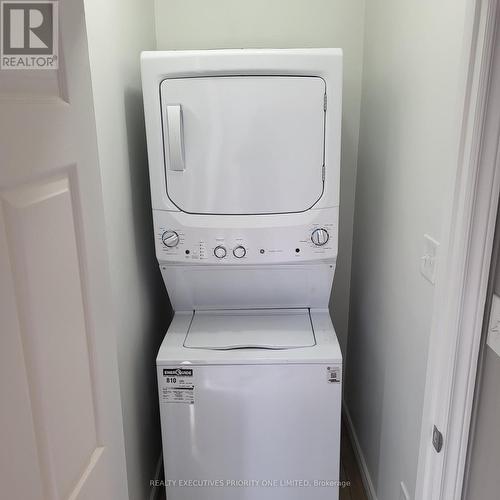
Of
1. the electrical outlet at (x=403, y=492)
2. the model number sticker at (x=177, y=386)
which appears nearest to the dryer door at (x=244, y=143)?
the model number sticker at (x=177, y=386)

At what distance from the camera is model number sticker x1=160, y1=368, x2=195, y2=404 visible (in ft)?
5.15

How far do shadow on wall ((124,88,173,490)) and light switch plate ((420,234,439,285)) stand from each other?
39.2 inches

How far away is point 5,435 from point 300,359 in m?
1.06

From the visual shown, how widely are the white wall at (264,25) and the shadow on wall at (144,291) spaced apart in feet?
1.43

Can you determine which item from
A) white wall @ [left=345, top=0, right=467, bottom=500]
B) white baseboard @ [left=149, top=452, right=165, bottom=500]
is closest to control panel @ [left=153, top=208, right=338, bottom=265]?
white wall @ [left=345, top=0, right=467, bottom=500]

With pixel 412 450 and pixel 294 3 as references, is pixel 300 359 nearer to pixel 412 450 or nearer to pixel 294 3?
pixel 412 450

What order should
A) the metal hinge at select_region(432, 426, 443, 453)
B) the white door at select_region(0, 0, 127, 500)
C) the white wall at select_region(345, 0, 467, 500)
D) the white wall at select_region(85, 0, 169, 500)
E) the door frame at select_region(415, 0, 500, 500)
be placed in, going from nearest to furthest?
the white door at select_region(0, 0, 127, 500) < the door frame at select_region(415, 0, 500, 500) < the metal hinge at select_region(432, 426, 443, 453) < the white wall at select_region(345, 0, 467, 500) < the white wall at select_region(85, 0, 169, 500)

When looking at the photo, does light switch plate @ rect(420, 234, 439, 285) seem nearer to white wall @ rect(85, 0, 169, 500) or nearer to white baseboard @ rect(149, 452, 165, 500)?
white wall @ rect(85, 0, 169, 500)

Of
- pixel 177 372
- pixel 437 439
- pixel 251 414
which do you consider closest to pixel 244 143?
pixel 177 372

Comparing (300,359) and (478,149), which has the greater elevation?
(478,149)

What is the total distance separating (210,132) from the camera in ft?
5.09

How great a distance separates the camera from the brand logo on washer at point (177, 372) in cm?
157

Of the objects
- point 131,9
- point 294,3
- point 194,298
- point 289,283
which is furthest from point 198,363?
point 294,3

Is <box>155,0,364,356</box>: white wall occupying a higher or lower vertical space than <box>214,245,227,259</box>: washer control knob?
higher
